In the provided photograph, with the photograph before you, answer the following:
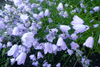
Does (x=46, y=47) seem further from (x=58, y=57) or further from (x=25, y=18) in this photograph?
(x=58, y=57)

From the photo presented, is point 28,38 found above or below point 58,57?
above

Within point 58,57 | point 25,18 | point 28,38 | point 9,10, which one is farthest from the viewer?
point 9,10

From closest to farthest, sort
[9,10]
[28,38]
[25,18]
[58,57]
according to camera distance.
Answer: [28,38] → [25,18] → [58,57] → [9,10]

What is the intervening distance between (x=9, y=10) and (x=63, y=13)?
0.66m

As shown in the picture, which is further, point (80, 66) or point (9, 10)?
point (9, 10)

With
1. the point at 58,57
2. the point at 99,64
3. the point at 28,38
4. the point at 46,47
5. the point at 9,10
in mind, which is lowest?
the point at 99,64

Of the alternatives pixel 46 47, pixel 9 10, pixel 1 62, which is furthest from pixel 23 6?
pixel 46 47

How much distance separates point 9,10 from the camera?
150cm

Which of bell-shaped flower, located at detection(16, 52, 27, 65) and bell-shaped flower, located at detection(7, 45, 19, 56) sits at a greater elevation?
bell-shaped flower, located at detection(7, 45, 19, 56)

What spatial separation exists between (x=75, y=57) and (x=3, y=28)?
763 mm

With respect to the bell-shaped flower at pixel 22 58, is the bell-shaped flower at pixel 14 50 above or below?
above

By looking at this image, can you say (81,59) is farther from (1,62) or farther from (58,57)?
(1,62)

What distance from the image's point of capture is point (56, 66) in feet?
4.00

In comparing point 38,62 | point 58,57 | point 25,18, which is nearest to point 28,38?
point 25,18
